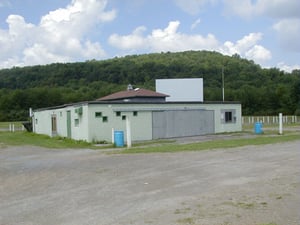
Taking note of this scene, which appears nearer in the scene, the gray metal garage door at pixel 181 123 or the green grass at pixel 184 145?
the green grass at pixel 184 145

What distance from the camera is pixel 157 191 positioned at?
896 centimetres

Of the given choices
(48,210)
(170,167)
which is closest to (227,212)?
(48,210)

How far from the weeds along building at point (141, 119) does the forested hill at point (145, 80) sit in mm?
43170

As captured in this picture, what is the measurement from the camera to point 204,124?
31.0 meters

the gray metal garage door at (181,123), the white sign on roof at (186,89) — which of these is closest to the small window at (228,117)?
the gray metal garage door at (181,123)

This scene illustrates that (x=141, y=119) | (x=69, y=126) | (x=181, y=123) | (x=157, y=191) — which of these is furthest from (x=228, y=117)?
(x=157, y=191)

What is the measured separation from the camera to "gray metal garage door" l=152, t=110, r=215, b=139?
2842 centimetres

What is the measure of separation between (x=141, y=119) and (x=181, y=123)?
3.44 metres

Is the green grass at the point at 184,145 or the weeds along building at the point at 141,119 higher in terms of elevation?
the weeds along building at the point at 141,119

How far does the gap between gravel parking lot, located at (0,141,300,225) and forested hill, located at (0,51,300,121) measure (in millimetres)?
62147

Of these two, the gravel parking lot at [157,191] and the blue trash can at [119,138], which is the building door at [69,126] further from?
the gravel parking lot at [157,191]

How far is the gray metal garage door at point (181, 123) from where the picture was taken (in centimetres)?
2842

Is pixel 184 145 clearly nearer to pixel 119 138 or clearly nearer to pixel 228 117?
pixel 119 138

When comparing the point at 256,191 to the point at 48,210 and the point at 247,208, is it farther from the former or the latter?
the point at 48,210
